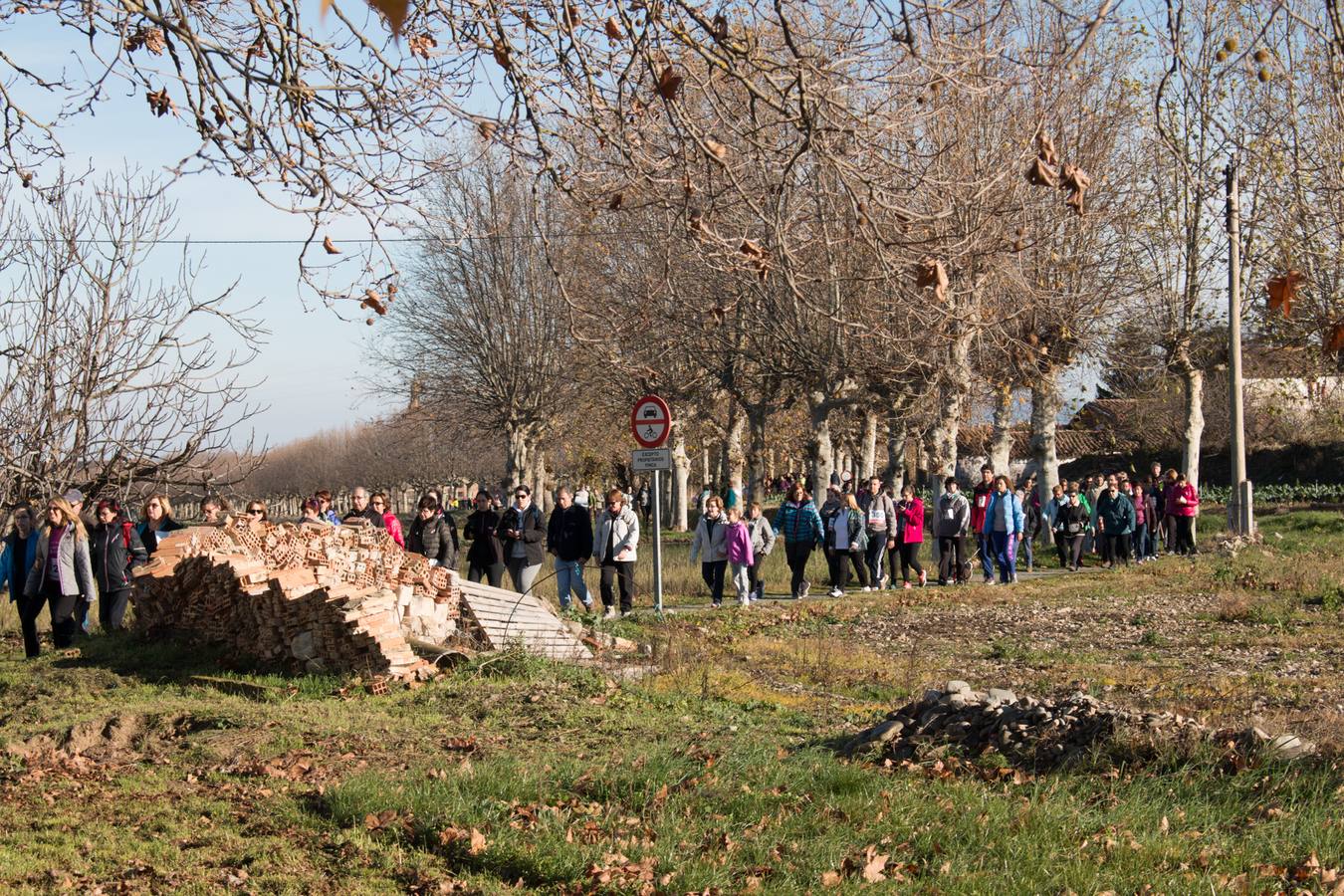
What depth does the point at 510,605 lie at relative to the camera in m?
13.5

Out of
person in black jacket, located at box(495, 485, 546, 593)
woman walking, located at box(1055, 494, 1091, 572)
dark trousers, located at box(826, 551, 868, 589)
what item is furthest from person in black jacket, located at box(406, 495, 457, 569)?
woman walking, located at box(1055, 494, 1091, 572)

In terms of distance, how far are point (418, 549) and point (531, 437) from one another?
1128 inches

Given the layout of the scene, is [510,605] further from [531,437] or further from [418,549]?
[531,437]

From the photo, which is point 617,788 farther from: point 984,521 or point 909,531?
point 984,521

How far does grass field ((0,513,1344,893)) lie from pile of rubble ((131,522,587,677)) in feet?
1.41

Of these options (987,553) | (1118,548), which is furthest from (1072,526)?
(987,553)

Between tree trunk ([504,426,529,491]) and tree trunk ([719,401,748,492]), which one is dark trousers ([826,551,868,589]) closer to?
tree trunk ([719,401,748,492])

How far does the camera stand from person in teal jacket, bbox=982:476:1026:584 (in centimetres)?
2167

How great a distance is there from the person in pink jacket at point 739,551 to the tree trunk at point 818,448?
11.4 metres

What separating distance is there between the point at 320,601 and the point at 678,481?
123 ft

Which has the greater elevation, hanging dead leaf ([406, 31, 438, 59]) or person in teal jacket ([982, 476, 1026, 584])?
hanging dead leaf ([406, 31, 438, 59])

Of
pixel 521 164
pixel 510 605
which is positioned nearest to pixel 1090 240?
pixel 510 605

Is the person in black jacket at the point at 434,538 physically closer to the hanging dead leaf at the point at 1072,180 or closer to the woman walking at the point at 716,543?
the woman walking at the point at 716,543

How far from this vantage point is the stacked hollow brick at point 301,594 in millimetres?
11516
